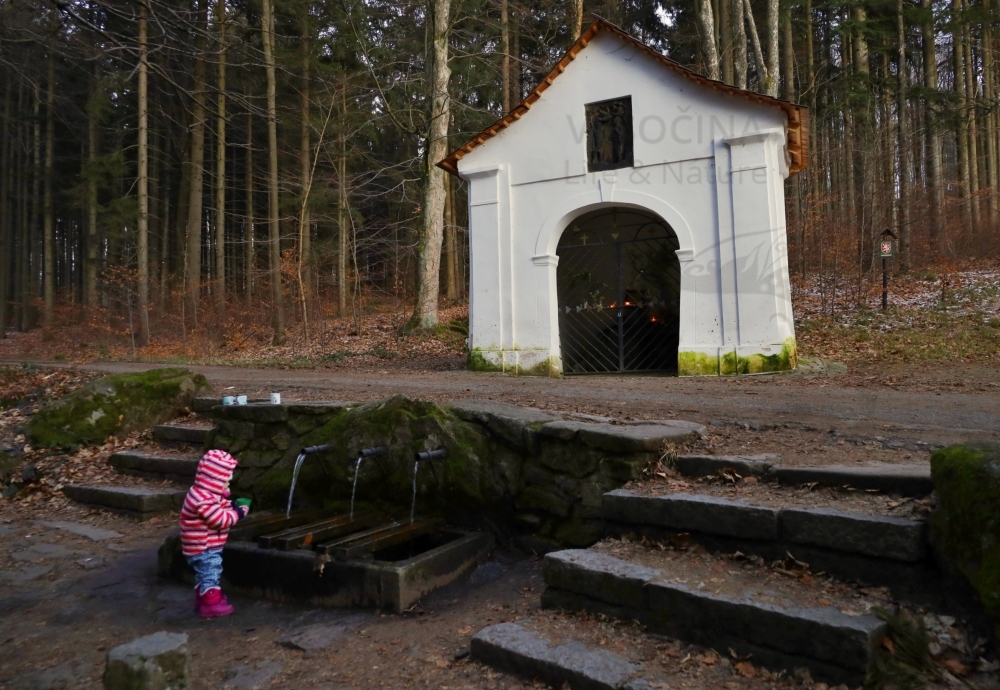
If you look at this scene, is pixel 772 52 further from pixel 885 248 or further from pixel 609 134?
pixel 609 134

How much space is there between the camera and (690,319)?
1166cm

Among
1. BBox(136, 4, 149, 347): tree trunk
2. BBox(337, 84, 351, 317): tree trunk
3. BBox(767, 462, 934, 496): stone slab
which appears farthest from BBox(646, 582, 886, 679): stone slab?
BBox(337, 84, 351, 317): tree trunk

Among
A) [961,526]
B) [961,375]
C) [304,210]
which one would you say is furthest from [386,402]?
[304,210]

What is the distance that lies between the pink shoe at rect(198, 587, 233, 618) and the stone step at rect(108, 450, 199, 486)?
2803mm

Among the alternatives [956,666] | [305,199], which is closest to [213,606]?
[956,666]

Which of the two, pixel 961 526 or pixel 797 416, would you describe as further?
pixel 797 416

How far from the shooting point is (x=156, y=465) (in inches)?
307

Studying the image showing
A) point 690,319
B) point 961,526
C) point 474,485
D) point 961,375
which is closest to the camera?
point 961,526

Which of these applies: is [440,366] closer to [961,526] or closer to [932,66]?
[961,526]

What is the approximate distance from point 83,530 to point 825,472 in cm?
650

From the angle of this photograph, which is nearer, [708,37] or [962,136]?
[708,37]

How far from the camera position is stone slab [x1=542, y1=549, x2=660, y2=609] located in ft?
11.7

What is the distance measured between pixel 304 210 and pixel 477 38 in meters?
7.42

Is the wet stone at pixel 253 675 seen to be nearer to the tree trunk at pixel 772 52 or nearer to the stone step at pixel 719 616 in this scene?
the stone step at pixel 719 616
